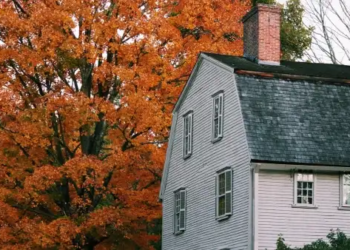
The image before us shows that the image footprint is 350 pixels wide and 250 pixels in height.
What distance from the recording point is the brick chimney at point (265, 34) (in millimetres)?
32344

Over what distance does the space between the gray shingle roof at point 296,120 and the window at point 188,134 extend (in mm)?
5070

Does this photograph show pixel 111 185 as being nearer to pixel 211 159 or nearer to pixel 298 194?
pixel 211 159

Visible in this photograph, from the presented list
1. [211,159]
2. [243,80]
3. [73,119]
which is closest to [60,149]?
[73,119]

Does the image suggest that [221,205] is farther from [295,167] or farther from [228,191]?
[295,167]

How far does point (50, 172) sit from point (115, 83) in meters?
4.69

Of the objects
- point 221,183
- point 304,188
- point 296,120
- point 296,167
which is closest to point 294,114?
point 296,120

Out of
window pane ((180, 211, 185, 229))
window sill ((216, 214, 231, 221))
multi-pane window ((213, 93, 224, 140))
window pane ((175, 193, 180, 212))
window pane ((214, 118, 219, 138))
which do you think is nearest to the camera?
window sill ((216, 214, 231, 221))

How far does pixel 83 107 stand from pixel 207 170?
207 inches

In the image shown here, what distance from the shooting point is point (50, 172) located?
1278 inches

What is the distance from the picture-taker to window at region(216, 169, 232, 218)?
2952 cm

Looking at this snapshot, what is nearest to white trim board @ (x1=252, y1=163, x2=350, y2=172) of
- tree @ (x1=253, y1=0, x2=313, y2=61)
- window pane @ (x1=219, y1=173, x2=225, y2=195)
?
window pane @ (x1=219, y1=173, x2=225, y2=195)

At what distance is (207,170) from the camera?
31781 mm

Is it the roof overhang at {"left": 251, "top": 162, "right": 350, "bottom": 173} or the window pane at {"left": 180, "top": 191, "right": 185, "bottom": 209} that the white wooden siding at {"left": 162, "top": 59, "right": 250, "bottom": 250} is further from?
the roof overhang at {"left": 251, "top": 162, "right": 350, "bottom": 173}

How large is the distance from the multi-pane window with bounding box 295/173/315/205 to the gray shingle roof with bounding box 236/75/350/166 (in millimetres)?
791
